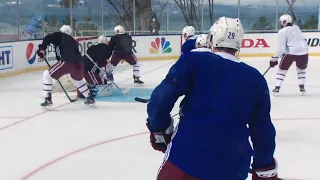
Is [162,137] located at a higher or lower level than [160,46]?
lower

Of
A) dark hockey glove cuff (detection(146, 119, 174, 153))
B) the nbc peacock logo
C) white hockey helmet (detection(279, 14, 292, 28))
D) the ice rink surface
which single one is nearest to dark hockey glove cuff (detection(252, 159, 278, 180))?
dark hockey glove cuff (detection(146, 119, 174, 153))

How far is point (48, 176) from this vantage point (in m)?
2.78

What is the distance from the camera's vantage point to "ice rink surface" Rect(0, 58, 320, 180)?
9.52ft

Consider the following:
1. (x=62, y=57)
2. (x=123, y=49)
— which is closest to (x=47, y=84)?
(x=62, y=57)

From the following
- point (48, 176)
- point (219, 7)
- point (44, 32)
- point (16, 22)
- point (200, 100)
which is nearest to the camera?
point (200, 100)

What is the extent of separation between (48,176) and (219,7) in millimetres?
11282

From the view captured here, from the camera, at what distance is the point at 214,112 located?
4.11ft

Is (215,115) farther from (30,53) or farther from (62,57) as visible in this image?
(30,53)

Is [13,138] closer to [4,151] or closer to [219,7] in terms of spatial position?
[4,151]

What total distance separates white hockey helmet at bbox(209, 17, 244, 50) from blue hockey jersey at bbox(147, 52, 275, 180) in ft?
0.18

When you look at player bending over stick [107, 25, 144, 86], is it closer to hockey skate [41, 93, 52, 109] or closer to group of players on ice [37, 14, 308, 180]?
hockey skate [41, 93, 52, 109]

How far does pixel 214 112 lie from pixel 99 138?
8.58ft

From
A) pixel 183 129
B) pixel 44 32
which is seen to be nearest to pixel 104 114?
pixel 183 129

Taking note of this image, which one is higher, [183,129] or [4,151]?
[183,129]
